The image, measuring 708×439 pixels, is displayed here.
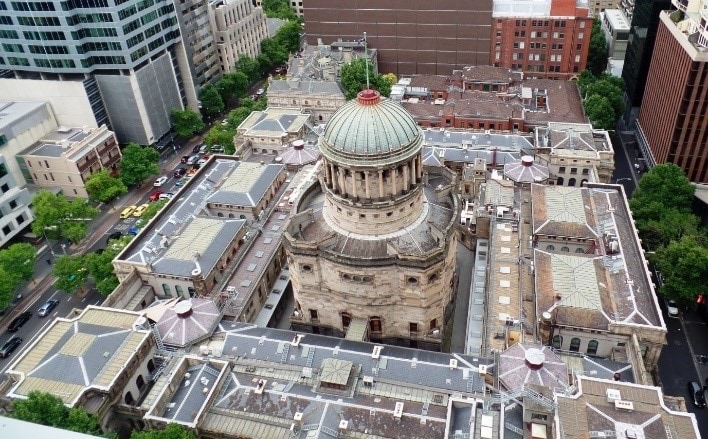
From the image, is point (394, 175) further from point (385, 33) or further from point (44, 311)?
point (385, 33)

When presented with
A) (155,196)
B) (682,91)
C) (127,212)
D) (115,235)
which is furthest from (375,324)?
(682,91)

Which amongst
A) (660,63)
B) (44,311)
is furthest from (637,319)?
(44,311)

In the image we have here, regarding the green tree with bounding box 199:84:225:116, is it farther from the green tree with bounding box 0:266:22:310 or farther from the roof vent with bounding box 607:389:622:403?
the roof vent with bounding box 607:389:622:403

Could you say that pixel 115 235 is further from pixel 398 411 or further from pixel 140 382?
pixel 398 411

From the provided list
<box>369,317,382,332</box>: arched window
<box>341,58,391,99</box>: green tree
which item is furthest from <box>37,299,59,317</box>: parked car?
<box>341,58,391,99</box>: green tree

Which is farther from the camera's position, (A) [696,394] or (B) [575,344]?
(A) [696,394]

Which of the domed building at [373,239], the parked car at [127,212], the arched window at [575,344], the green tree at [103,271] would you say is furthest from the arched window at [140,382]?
the parked car at [127,212]

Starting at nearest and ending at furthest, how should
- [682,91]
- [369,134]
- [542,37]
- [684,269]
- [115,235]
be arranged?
[369,134] < [684,269] < [682,91] < [115,235] < [542,37]
